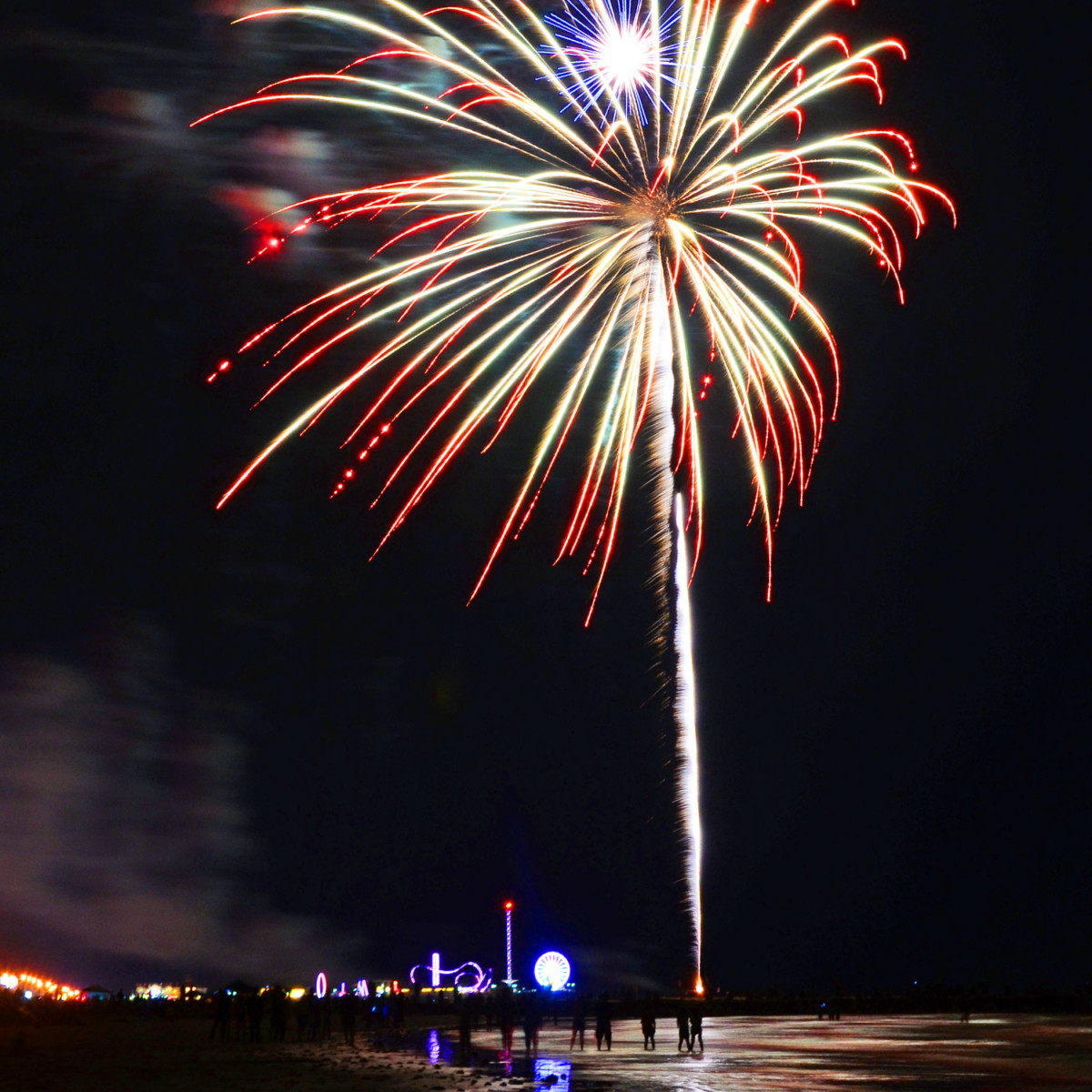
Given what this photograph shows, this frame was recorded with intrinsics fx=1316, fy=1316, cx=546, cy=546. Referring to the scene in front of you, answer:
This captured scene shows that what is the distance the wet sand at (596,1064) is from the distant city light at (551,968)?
15.3 metres

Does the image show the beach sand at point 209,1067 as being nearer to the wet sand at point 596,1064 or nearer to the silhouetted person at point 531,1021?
the wet sand at point 596,1064

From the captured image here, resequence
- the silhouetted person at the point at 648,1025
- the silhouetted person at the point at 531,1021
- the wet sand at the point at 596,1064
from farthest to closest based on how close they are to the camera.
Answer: the silhouetted person at the point at 531,1021
the silhouetted person at the point at 648,1025
the wet sand at the point at 596,1064

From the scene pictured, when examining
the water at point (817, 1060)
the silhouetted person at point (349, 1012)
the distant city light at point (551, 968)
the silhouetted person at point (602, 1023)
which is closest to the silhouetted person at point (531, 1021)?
the water at point (817, 1060)

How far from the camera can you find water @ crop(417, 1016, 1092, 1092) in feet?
64.7

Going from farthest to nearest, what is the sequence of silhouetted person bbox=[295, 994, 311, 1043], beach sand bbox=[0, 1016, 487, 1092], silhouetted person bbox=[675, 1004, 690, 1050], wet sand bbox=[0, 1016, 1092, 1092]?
1. silhouetted person bbox=[295, 994, 311, 1043]
2. silhouetted person bbox=[675, 1004, 690, 1050]
3. beach sand bbox=[0, 1016, 487, 1092]
4. wet sand bbox=[0, 1016, 1092, 1092]

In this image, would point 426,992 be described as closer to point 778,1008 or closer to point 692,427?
point 778,1008

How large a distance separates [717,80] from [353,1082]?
62.0 feet

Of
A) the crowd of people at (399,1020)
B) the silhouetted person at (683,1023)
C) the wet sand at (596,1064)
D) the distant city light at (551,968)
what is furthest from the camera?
the distant city light at (551,968)

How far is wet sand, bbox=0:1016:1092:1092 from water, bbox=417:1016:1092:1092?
0.04 metres

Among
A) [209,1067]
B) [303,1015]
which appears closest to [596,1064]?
[209,1067]

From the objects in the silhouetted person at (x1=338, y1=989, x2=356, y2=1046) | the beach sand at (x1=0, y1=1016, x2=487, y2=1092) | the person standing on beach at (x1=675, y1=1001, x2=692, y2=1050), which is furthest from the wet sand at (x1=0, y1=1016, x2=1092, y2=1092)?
the silhouetted person at (x1=338, y1=989, x2=356, y2=1046)

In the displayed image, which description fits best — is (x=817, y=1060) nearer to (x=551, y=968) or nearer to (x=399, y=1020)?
(x=399, y=1020)

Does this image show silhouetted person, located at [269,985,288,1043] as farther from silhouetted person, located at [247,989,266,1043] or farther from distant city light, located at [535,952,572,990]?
distant city light, located at [535,952,572,990]

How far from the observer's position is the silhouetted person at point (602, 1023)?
101 ft
